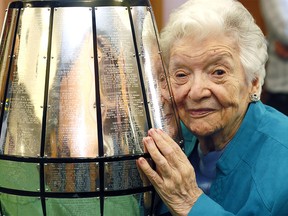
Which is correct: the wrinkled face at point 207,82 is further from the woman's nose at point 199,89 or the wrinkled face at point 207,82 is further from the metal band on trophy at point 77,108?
the metal band on trophy at point 77,108

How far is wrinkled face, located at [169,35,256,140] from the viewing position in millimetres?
2088

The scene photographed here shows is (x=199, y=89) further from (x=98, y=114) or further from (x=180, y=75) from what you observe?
(x=98, y=114)

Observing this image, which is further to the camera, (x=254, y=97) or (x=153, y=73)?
(x=254, y=97)

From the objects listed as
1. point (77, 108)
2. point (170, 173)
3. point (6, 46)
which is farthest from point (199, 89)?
point (6, 46)

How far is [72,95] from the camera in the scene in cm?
182

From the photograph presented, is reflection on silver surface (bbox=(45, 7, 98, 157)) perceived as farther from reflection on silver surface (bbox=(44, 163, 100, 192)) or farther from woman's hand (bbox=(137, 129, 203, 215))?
woman's hand (bbox=(137, 129, 203, 215))

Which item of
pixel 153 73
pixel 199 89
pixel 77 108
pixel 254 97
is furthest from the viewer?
pixel 254 97

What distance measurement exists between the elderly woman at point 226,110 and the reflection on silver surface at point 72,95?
0.30m

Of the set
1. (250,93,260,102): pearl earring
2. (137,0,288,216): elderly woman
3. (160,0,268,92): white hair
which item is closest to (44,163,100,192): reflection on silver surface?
(137,0,288,216): elderly woman

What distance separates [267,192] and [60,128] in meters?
0.59

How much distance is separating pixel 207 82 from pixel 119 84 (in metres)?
0.35

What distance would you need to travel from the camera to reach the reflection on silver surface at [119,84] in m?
1.83

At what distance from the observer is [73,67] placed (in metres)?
1.83

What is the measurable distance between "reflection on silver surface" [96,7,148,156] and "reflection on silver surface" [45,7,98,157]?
30mm
